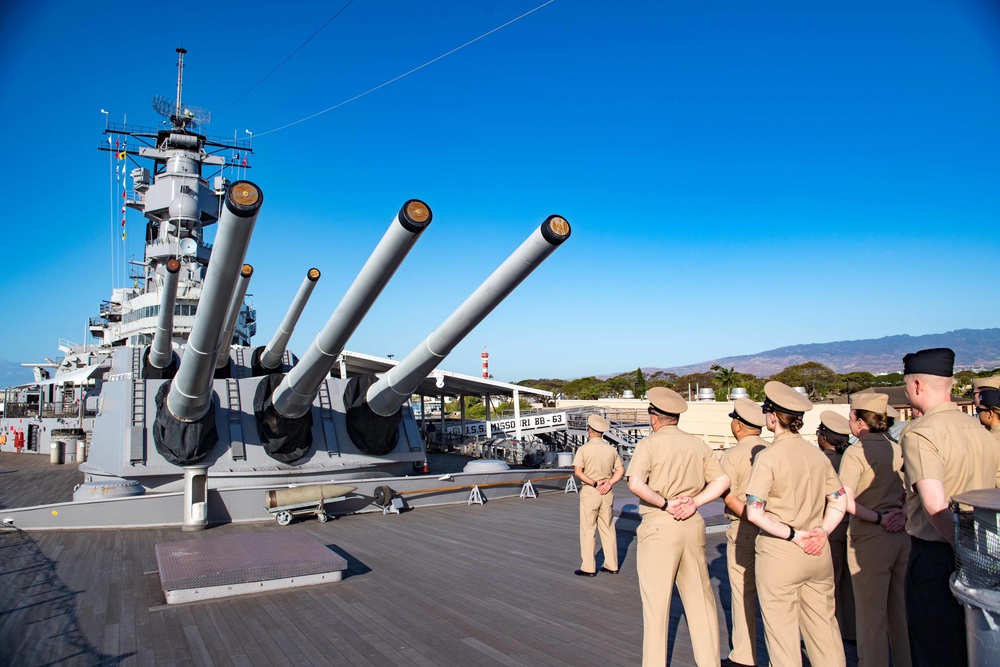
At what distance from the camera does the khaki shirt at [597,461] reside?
6.05 metres

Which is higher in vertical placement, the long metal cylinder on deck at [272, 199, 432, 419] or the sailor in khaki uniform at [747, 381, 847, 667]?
the long metal cylinder on deck at [272, 199, 432, 419]

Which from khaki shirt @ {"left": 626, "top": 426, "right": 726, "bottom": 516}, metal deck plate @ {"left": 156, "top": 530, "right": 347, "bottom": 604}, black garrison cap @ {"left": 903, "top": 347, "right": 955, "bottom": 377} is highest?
black garrison cap @ {"left": 903, "top": 347, "right": 955, "bottom": 377}

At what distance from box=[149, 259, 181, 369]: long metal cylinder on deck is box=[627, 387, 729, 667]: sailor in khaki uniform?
6.82 meters

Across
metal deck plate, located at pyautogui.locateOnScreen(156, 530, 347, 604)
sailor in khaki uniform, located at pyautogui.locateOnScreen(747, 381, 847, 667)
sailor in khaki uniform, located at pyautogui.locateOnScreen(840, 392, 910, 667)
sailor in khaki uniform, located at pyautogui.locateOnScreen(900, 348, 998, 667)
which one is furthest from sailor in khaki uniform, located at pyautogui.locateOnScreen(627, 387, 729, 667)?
metal deck plate, located at pyautogui.locateOnScreen(156, 530, 347, 604)

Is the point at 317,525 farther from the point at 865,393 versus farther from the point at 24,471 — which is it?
the point at 24,471

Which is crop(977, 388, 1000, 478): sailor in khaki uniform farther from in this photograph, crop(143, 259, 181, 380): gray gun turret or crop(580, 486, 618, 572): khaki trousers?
crop(143, 259, 181, 380): gray gun turret

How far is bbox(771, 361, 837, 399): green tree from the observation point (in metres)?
43.8

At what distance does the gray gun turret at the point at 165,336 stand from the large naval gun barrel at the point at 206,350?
733 millimetres

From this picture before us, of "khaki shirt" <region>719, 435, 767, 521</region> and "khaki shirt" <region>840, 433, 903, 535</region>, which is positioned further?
"khaki shirt" <region>719, 435, 767, 521</region>

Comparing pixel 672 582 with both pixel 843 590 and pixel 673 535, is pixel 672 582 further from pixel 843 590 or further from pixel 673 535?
pixel 843 590

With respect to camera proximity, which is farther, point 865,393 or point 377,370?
point 377,370

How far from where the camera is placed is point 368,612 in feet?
16.3

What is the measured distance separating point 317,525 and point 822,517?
22.0 ft

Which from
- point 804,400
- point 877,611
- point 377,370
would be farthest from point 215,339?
point 377,370
